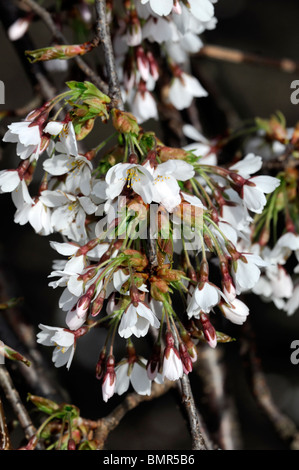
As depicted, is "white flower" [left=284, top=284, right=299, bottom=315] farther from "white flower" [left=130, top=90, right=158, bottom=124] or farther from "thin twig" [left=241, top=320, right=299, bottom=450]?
"white flower" [left=130, top=90, right=158, bottom=124]

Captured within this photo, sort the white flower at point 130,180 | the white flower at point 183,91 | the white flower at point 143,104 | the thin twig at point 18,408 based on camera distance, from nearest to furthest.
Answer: the white flower at point 130,180, the thin twig at point 18,408, the white flower at point 143,104, the white flower at point 183,91

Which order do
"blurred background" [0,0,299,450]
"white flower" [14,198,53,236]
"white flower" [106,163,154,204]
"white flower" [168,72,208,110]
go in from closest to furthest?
1. "white flower" [106,163,154,204]
2. "white flower" [14,198,53,236]
3. "white flower" [168,72,208,110]
4. "blurred background" [0,0,299,450]

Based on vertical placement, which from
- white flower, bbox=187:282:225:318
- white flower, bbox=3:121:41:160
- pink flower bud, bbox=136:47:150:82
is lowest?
white flower, bbox=187:282:225:318

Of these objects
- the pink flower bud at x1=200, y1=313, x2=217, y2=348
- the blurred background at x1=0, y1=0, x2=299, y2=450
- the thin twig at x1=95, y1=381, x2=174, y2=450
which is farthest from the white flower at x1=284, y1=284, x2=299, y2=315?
the blurred background at x1=0, y1=0, x2=299, y2=450

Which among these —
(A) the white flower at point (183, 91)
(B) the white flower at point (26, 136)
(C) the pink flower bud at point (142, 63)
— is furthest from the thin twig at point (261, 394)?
(B) the white flower at point (26, 136)

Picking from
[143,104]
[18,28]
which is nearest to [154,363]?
[143,104]

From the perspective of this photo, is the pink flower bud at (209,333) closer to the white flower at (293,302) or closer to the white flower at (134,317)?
the white flower at (134,317)

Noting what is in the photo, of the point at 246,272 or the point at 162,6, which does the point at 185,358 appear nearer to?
the point at 246,272

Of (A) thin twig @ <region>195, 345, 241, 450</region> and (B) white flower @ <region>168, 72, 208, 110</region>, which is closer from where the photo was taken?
(B) white flower @ <region>168, 72, 208, 110</region>
